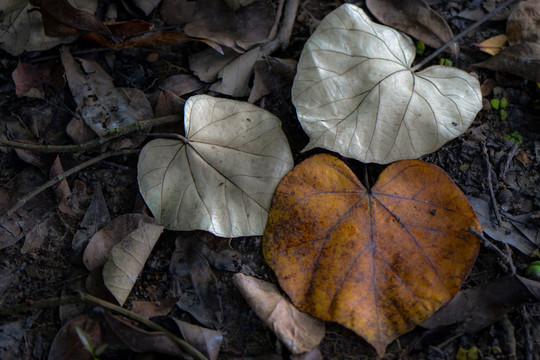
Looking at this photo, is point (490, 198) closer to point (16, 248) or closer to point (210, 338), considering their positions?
point (210, 338)

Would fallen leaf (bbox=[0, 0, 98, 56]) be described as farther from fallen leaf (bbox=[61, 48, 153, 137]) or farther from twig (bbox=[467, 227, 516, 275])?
twig (bbox=[467, 227, 516, 275])

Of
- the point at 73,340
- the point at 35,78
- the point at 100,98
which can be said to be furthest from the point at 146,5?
the point at 73,340

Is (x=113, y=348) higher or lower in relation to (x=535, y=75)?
lower

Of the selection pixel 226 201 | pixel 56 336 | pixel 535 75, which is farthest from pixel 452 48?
pixel 56 336

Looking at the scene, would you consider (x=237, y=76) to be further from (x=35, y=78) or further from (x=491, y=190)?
(x=491, y=190)

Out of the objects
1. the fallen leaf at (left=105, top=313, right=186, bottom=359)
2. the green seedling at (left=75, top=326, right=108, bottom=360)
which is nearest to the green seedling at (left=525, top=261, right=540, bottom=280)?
the fallen leaf at (left=105, top=313, right=186, bottom=359)
